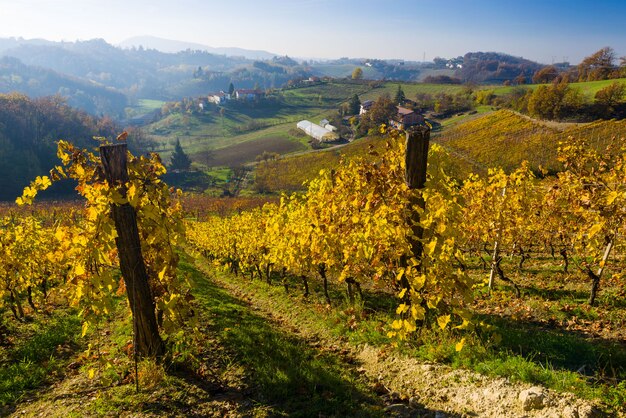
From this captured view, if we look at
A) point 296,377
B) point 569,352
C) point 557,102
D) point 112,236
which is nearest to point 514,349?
point 569,352

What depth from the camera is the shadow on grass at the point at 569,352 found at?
5.57 m

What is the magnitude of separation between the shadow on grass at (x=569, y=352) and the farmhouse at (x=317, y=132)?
11232cm

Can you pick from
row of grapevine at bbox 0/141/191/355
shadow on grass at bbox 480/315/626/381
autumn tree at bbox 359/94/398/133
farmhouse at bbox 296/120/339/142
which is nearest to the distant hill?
farmhouse at bbox 296/120/339/142

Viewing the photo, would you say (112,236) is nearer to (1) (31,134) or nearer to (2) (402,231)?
(2) (402,231)

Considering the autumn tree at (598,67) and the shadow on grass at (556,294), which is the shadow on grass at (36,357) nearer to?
the shadow on grass at (556,294)

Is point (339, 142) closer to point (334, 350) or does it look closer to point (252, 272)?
point (252, 272)

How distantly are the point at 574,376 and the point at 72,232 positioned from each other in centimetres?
771

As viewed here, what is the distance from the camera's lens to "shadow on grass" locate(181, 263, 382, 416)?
202 inches

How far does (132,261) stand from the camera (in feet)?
18.0

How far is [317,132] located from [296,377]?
427 ft

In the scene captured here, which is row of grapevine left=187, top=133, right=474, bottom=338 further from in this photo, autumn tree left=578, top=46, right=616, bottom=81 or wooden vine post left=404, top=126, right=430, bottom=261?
autumn tree left=578, top=46, right=616, bottom=81

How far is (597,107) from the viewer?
228 feet

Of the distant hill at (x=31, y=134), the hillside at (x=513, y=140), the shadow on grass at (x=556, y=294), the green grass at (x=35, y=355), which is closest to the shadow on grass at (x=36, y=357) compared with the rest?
the green grass at (x=35, y=355)

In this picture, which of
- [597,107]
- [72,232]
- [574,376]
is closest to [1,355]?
[72,232]
